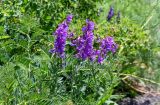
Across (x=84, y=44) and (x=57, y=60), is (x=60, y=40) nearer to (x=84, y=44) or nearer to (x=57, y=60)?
(x=57, y=60)

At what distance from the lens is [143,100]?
4465 mm

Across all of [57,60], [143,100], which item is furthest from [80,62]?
[143,100]

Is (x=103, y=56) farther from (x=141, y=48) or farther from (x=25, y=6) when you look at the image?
(x=141, y=48)

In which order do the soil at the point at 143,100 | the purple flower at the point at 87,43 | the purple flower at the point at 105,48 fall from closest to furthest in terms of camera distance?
1. the purple flower at the point at 87,43
2. the purple flower at the point at 105,48
3. the soil at the point at 143,100

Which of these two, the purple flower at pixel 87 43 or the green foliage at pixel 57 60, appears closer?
the green foliage at pixel 57 60

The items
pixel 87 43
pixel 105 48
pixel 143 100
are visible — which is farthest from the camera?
pixel 143 100

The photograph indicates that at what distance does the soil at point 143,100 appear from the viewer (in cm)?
439

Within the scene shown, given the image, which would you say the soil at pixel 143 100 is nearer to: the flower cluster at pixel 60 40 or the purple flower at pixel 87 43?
the purple flower at pixel 87 43

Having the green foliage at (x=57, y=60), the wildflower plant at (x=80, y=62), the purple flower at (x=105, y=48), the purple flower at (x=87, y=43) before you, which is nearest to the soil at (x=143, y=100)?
the green foliage at (x=57, y=60)

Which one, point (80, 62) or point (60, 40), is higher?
point (60, 40)

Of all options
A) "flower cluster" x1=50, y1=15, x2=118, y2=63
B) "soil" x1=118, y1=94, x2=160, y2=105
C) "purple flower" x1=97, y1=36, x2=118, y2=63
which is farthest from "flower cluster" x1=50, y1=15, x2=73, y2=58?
"soil" x1=118, y1=94, x2=160, y2=105

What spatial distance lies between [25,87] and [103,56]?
2.72ft

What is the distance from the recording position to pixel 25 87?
2.55 m

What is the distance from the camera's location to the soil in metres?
4.39
